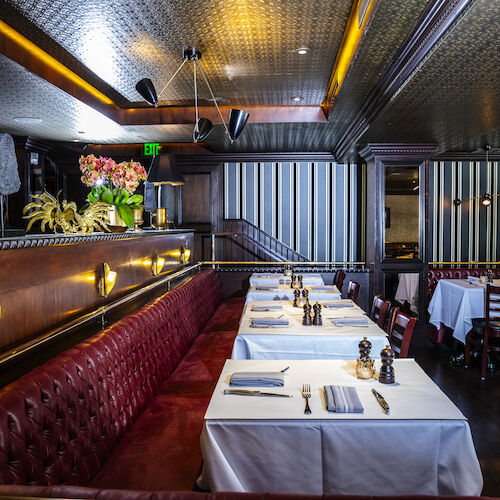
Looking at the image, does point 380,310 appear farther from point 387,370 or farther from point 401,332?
point 387,370

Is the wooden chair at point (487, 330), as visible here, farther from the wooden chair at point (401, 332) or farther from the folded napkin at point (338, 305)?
the wooden chair at point (401, 332)

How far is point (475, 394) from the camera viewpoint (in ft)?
13.8

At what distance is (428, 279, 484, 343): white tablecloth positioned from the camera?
17.6 feet

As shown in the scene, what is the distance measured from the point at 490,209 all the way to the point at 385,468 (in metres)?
8.62

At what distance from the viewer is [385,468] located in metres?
1.74

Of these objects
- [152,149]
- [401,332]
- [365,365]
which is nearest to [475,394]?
[401,332]

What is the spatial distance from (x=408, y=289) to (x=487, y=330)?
2.67 metres

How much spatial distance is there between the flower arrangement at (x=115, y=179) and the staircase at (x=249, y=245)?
547 cm

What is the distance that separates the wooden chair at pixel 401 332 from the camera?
2.90 m

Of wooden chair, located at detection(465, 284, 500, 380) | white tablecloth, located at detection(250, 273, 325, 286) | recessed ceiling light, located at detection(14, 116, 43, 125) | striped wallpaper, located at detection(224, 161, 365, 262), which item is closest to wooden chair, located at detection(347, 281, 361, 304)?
white tablecloth, located at detection(250, 273, 325, 286)

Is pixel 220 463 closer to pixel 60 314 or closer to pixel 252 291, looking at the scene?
pixel 60 314

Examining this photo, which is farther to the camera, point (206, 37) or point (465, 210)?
point (465, 210)

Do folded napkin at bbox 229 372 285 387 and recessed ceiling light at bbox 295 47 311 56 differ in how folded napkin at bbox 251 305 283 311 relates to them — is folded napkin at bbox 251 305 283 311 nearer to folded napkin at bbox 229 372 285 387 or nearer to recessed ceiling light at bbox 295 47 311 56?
folded napkin at bbox 229 372 285 387

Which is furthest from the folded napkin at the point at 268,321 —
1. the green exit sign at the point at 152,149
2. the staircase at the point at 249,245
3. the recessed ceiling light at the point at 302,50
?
the green exit sign at the point at 152,149
